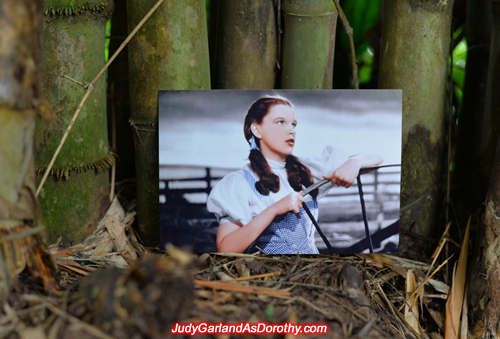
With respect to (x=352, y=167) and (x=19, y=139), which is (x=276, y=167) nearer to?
(x=352, y=167)

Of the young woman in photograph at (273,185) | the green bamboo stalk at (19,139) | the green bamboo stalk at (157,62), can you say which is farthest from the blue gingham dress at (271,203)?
the green bamboo stalk at (19,139)

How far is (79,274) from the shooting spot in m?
0.93

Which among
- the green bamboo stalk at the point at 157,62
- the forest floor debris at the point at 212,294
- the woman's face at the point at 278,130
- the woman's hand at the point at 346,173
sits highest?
the green bamboo stalk at the point at 157,62

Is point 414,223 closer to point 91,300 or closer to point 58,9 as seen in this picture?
point 91,300

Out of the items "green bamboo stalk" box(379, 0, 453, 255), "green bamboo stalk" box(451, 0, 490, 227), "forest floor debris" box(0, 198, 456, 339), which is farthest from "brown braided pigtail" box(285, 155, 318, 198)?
"green bamboo stalk" box(451, 0, 490, 227)

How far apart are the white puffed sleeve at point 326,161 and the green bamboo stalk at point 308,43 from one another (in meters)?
0.17

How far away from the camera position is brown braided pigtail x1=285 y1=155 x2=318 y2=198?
0.99 meters

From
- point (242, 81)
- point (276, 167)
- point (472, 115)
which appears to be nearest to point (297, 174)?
point (276, 167)

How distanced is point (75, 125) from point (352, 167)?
23.4 inches

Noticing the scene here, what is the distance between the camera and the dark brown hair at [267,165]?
989mm

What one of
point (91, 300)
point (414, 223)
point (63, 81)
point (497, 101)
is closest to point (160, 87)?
point (63, 81)

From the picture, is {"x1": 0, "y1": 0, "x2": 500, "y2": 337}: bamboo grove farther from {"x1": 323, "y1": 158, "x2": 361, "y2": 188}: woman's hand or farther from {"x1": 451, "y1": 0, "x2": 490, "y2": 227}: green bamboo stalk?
{"x1": 323, "y1": 158, "x2": 361, "y2": 188}: woman's hand

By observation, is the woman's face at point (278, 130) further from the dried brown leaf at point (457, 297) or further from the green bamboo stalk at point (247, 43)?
the dried brown leaf at point (457, 297)

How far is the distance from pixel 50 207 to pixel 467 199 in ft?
3.41
